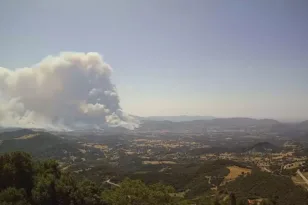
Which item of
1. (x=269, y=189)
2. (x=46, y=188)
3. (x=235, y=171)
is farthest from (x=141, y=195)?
(x=235, y=171)

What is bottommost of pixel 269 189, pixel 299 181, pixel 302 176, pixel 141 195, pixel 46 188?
pixel 269 189

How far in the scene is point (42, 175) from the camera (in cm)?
6444

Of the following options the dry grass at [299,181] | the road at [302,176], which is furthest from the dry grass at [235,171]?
the dry grass at [299,181]

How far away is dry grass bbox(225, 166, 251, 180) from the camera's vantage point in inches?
6072

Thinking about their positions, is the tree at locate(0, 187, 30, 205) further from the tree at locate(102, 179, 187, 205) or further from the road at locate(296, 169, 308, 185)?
the road at locate(296, 169, 308, 185)

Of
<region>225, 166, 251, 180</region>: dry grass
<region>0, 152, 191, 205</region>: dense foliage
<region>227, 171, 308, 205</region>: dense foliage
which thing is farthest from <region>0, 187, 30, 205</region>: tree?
<region>225, 166, 251, 180</region>: dry grass

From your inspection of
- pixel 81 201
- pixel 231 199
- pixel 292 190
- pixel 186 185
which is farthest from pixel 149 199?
pixel 186 185

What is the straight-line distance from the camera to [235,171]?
6555 inches

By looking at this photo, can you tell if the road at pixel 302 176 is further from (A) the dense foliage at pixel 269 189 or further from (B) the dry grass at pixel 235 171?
(B) the dry grass at pixel 235 171

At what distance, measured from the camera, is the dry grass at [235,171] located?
154225mm

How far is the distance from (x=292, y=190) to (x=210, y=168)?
236ft

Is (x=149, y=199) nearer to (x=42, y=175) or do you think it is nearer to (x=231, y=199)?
(x=42, y=175)

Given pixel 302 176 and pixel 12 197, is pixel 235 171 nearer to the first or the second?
pixel 302 176

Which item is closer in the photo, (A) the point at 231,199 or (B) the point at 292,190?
(A) the point at 231,199
